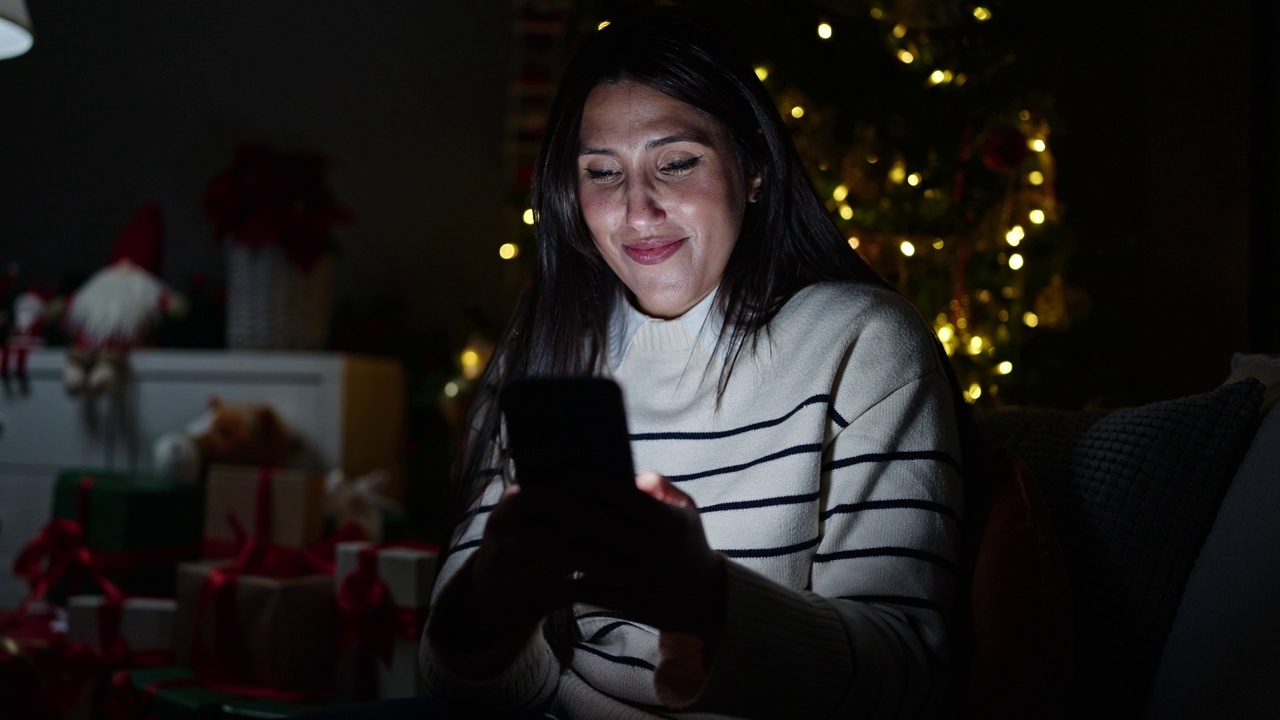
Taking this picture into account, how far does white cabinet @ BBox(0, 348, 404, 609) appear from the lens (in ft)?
7.73

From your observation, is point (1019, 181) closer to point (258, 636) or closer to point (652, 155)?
point (652, 155)

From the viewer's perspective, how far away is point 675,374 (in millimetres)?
960

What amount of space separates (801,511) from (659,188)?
1.06 ft

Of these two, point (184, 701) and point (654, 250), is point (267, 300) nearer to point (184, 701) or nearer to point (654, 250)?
point (184, 701)

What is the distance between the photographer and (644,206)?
0.92m

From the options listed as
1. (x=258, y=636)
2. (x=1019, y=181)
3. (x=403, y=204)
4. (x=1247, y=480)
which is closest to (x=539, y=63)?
(x=403, y=204)

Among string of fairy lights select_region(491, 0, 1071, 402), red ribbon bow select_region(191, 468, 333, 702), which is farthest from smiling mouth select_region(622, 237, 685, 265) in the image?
string of fairy lights select_region(491, 0, 1071, 402)

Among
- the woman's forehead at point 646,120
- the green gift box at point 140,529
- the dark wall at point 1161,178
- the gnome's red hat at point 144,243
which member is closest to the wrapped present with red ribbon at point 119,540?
the green gift box at point 140,529

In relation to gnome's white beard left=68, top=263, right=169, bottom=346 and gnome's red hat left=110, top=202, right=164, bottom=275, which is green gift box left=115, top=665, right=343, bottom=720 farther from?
gnome's red hat left=110, top=202, right=164, bottom=275

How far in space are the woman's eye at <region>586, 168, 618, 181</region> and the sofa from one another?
429mm

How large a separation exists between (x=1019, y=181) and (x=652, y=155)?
146 cm

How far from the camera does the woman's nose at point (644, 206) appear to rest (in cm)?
92

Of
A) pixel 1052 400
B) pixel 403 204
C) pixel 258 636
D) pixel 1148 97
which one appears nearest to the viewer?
pixel 258 636

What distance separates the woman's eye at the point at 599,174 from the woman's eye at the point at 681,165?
0.05 m
